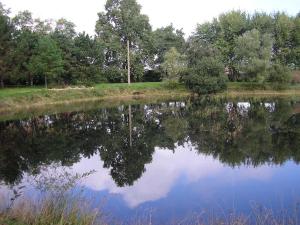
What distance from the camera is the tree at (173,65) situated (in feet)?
201

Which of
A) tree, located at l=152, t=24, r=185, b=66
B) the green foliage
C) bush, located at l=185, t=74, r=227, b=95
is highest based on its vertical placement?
tree, located at l=152, t=24, r=185, b=66

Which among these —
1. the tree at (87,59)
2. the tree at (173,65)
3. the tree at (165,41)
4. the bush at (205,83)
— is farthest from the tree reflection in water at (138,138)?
the tree at (165,41)

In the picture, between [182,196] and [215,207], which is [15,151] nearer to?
[182,196]

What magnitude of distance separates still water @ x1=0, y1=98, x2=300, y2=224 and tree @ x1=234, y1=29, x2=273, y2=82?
26.5 m

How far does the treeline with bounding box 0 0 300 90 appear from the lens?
2244 inches

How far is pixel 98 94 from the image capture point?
187ft

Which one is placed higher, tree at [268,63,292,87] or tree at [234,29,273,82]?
tree at [234,29,273,82]

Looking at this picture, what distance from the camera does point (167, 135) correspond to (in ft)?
90.7

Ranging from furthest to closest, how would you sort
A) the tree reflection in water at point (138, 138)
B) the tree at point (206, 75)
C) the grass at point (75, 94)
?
the tree at point (206, 75) → the grass at point (75, 94) → the tree reflection in water at point (138, 138)

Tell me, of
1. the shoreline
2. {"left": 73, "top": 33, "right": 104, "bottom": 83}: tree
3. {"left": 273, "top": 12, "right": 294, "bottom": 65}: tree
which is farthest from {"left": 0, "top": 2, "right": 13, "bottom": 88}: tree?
{"left": 273, "top": 12, "right": 294, "bottom": 65}: tree

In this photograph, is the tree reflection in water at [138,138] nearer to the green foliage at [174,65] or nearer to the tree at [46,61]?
the tree at [46,61]

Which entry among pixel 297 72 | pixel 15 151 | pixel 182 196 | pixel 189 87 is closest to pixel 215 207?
pixel 182 196

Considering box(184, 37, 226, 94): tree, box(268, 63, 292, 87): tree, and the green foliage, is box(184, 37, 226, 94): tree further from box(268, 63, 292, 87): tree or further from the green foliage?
box(268, 63, 292, 87): tree

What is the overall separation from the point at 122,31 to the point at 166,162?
169 ft
